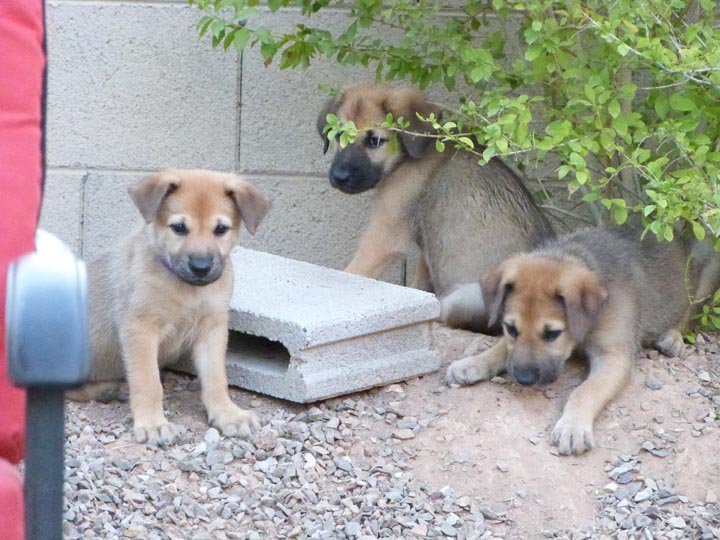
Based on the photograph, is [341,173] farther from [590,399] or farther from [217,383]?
[590,399]

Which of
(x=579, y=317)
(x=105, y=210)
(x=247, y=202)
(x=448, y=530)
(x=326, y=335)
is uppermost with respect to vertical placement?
(x=247, y=202)

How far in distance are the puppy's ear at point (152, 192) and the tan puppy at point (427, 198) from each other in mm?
1394

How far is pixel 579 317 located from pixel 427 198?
1.38 metres

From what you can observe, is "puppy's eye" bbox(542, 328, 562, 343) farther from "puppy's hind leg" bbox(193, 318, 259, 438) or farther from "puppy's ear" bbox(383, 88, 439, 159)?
"puppy's ear" bbox(383, 88, 439, 159)

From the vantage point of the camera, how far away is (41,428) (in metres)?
1.93

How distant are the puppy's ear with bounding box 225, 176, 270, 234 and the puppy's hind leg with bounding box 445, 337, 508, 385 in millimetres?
1004

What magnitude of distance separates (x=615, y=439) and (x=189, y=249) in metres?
1.69

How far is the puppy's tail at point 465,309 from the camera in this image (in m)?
5.16

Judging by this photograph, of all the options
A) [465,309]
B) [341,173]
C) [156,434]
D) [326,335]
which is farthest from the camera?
[341,173]

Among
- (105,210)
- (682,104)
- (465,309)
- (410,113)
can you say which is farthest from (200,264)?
(105,210)

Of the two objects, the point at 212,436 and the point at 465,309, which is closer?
the point at 212,436

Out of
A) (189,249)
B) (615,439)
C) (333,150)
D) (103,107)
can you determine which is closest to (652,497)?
(615,439)

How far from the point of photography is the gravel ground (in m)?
3.62

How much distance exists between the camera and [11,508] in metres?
1.99
